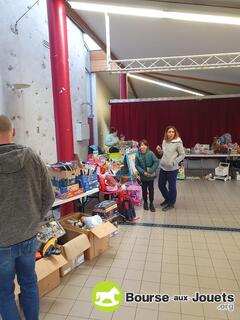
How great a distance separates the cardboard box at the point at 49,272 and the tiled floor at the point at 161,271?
0.06m

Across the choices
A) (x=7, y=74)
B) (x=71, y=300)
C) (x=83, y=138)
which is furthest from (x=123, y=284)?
(x=83, y=138)

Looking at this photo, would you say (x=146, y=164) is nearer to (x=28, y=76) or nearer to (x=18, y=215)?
(x=28, y=76)

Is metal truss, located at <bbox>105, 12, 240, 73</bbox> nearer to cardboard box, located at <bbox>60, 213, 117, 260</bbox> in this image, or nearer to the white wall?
the white wall

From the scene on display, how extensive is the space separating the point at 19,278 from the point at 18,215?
1.44ft

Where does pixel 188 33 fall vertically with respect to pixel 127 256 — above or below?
above

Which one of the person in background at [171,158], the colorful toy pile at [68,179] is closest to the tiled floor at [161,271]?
the person in background at [171,158]

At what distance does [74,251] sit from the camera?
247cm

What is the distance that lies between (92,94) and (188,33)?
151 inches

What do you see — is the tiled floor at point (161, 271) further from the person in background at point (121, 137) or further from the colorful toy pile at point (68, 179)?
the person in background at point (121, 137)

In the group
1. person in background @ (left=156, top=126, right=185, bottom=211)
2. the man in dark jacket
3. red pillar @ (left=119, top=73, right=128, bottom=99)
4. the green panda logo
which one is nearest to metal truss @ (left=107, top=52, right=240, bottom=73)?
person in background @ (left=156, top=126, right=185, bottom=211)

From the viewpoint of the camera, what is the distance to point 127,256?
281cm

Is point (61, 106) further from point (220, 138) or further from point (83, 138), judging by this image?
point (220, 138)

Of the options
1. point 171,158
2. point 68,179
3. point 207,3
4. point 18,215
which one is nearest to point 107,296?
point 18,215

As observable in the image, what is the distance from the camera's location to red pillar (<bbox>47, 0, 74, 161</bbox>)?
341 cm
